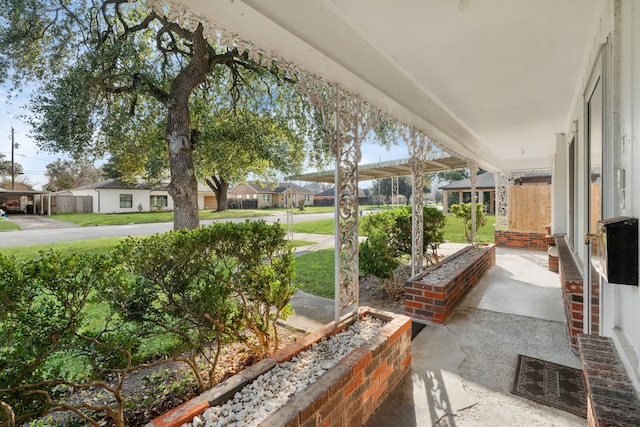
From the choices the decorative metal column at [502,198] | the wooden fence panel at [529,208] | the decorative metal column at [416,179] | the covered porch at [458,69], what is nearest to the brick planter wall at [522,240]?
the wooden fence panel at [529,208]

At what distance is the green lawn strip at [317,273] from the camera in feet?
16.9

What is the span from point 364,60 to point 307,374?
247 centimetres

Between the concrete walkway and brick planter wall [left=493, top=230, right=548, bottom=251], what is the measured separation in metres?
3.69

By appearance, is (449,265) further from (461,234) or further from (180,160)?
(461,234)

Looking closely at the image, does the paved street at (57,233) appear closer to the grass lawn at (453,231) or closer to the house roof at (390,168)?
the house roof at (390,168)

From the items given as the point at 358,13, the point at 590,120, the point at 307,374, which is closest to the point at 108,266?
the point at 307,374

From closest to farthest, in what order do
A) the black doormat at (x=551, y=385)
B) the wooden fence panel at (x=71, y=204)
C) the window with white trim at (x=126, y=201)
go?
the black doormat at (x=551, y=385) → the wooden fence panel at (x=71, y=204) → the window with white trim at (x=126, y=201)

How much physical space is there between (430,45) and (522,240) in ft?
26.7

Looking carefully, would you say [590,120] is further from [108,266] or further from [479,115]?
[108,266]

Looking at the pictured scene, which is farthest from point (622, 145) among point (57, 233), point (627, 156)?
point (57, 233)

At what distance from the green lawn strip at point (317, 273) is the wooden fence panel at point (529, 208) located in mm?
6230

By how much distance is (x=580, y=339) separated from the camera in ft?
5.17

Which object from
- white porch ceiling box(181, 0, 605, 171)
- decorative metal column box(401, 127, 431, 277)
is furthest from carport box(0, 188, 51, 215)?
white porch ceiling box(181, 0, 605, 171)

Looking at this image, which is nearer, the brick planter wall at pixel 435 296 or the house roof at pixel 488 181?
the brick planter wall at pixel 435 296
